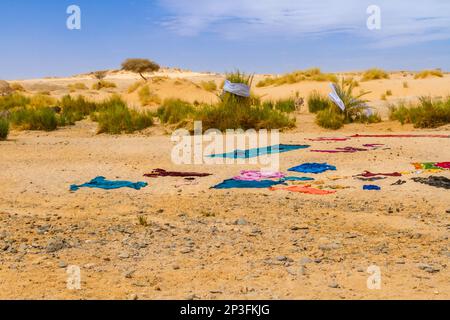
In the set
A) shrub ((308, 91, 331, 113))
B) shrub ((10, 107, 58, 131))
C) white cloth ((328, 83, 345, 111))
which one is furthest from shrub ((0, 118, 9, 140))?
shrub ((308, 91, 331, 113))

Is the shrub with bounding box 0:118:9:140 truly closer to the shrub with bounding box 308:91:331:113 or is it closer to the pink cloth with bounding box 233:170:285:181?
the pink cloth with bounding box 233:170:285:181

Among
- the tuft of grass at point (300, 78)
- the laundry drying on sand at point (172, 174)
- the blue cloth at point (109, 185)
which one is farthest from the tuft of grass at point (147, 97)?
the blue cloth at point (109, 185)

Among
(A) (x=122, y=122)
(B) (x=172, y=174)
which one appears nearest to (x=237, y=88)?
(A) (x=122, y=122)

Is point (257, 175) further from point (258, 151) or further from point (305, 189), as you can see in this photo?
point (258, 151)

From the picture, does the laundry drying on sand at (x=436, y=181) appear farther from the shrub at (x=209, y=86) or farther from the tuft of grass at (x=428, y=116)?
the shrub at (x=209, y=86)

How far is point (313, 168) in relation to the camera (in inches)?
351

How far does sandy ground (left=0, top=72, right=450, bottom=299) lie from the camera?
4223 mm

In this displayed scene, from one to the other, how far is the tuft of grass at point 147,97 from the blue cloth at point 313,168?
14.9 m

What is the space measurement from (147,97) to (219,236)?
19150mm

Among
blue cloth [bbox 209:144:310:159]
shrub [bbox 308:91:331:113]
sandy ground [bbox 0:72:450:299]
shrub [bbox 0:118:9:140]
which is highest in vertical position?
shrub [bbox 308:91:331:113]

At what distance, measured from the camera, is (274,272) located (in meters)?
4.51

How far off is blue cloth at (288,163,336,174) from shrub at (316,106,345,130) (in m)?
5.19

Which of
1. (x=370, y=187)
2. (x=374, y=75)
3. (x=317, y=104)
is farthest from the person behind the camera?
(x=374, y=75)
